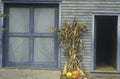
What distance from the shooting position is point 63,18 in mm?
11719

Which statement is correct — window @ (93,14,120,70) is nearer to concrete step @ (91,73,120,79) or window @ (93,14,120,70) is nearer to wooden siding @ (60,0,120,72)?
wooden siding @ (60,0,120,72)

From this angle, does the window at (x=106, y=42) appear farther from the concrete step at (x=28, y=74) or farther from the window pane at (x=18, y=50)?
the window pane at (x=18, y=50)

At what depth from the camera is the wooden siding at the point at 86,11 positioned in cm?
1164

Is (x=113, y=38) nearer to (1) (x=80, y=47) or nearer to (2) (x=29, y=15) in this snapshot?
(1) (x=80, y=47)

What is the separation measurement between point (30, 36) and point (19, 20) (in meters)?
0.68

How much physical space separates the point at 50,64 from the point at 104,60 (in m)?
1.89

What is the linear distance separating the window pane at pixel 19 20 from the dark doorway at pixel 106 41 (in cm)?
241

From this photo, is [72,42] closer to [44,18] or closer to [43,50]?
[43,50]

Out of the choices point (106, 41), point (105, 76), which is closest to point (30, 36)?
point (106, 41)

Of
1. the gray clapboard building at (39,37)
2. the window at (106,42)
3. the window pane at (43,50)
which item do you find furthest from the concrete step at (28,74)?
the window at (106,42)

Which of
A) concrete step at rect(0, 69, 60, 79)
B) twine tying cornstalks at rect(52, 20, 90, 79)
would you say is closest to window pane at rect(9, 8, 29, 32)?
twine tying cornstalks at rect(52, 20, 90, 79)

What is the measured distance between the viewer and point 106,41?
12.1m

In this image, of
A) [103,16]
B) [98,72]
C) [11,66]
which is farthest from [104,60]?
[11,66]

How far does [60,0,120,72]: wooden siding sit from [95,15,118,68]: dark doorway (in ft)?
0.97
